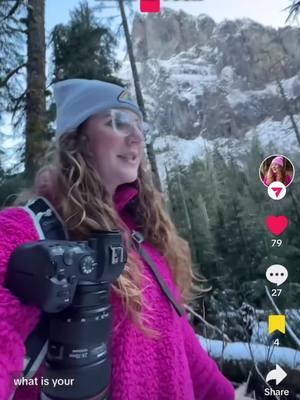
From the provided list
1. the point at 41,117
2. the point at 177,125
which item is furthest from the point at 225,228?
the point at 41,117

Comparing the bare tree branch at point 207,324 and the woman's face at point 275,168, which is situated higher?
the woman's face at point 275,168

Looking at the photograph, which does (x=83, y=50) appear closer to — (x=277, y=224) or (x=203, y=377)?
A: (x=277, y=224)

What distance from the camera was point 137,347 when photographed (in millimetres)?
451

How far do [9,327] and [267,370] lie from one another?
0.78 meters

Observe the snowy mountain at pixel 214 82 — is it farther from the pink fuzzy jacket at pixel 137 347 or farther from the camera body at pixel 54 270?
the camera body at pixel 54 270

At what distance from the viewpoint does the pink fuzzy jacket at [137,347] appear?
333mm

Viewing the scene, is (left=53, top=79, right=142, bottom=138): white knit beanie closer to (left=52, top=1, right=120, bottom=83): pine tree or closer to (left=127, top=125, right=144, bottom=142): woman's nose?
(left=127, top=125, right=144, bottom=142): woman's nose

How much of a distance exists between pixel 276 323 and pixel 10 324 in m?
0.83

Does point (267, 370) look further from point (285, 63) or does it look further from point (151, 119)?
point (151, 119)

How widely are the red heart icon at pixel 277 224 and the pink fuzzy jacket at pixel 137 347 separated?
477 mm

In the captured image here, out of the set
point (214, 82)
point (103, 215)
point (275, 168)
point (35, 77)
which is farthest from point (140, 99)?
point (103, 215)

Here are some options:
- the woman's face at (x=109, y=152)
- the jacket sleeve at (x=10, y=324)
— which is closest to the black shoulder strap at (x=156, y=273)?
the woman's face at (x=109, y=152)

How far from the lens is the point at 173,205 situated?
4.45ft

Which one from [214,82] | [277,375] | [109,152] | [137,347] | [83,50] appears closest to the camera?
[137,347]
